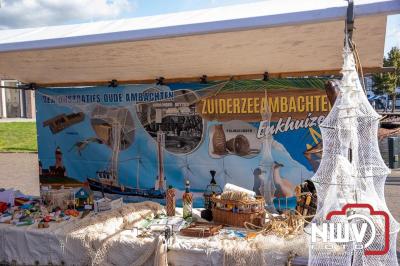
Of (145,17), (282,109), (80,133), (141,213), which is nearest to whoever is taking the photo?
(145,17)

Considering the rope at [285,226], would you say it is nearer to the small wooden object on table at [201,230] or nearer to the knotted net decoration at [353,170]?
the small wooden object on table at [201,230]

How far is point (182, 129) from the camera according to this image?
5.38m

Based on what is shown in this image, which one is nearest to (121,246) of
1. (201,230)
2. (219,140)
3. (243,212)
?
(201,230)

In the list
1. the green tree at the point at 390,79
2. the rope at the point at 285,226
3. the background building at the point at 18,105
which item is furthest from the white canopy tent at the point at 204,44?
the background building at the point at 18,105

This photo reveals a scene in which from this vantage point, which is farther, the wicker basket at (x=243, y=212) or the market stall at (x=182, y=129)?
the wicker basket at (x=243, y=212)

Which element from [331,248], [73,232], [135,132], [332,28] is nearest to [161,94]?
[135,132]

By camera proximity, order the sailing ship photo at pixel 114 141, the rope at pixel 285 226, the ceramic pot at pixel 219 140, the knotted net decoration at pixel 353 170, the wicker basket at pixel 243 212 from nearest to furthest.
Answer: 1. the knotted net decoration at pixel 353 170
2. the rope at pixel 285 226
3. the wicker basket at pixel 243 212
4. the ceramic pot at pixel 219 140
5. the sailing ship photo at pixel 114 141

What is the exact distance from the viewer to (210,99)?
16.9 ft

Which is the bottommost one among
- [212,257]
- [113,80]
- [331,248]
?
[212,257]

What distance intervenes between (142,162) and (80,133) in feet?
3.81

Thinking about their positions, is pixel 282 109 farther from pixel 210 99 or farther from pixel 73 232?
pixel 73 232

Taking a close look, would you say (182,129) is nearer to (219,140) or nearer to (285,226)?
(219,140)

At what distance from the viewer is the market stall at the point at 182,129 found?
2.91 metres

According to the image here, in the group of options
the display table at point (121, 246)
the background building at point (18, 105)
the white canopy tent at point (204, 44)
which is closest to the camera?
the white canopy tent at point (204, 44)
